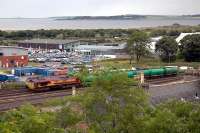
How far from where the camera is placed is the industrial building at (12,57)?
55.8 metres

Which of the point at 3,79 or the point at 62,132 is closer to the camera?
the point at 62,132

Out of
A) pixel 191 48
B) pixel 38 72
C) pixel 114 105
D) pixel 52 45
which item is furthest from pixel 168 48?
pixel 114 105

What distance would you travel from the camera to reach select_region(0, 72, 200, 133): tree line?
16.7 metres

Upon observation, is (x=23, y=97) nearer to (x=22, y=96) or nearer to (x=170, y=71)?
(x=22, y=96)

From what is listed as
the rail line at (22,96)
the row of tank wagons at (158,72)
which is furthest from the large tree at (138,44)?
the rail line at (22,96)

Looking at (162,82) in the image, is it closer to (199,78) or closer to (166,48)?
(199,78)

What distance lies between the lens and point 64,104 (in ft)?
67.5

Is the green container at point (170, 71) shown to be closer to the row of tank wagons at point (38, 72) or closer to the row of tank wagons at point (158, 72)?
the row of tank wagons at point (158, 72)

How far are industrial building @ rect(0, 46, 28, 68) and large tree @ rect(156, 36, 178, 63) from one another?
19691mm

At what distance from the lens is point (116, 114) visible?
18.7 meters

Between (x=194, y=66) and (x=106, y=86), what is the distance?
38.0 metres

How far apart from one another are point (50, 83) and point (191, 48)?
95.0 feet

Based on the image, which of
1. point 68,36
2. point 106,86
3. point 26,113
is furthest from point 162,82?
point 68,36

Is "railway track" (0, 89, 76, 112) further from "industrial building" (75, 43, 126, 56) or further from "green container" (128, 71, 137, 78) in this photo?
"industrial building" (75, 43, 126, 56)
